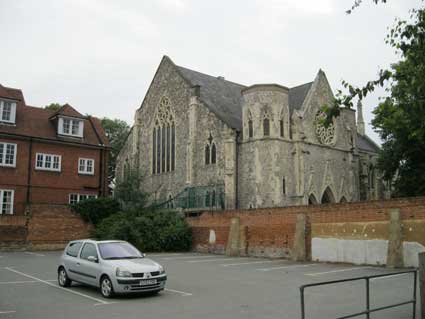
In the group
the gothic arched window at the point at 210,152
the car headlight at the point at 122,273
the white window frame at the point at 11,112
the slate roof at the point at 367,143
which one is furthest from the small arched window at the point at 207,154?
the car headlight at the point at 122,273

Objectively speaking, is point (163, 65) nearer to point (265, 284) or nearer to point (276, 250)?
point (276, 250)

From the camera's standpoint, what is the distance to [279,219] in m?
23.3

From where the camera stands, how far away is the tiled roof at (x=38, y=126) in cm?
3344

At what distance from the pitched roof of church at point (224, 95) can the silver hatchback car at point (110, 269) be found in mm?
21453

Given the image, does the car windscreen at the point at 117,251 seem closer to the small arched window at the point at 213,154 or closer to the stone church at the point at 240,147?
the stone church at the point at 240,147

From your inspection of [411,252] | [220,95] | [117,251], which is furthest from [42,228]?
[411,252]

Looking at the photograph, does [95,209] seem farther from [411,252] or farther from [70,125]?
[411,252]

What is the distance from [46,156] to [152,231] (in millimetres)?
11573

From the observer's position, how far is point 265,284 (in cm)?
1401

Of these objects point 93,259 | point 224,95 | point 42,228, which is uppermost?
point 224,95

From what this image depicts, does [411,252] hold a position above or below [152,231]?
below

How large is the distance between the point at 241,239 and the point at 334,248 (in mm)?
6065

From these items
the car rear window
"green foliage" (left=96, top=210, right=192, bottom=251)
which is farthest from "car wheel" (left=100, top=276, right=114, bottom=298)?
"green foliage" (left=96, top=210, right=192, bottom=251)

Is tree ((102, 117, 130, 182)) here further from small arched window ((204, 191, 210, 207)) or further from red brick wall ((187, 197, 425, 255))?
red brick wall ((187, 197, 425, 255))
